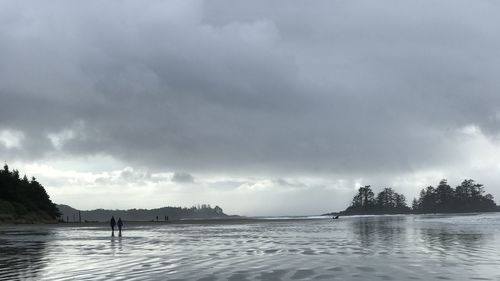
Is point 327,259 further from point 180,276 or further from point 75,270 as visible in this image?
point 75,270

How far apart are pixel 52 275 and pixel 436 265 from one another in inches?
630

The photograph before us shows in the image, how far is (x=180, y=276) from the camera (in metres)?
17.5

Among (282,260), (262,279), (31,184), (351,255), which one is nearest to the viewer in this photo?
(262,279)

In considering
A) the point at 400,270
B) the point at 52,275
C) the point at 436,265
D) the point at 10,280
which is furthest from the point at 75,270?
the point at 436,265

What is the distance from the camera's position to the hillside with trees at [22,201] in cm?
11119

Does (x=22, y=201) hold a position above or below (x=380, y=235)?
above

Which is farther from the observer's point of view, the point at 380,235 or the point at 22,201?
the point at 22,201

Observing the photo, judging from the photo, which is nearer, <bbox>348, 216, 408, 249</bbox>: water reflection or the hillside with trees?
<bbox>348, 216, 408, 249</bbox>: water reflection

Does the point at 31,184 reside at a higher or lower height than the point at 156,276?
higher

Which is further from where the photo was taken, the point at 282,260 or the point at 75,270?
the point at 282,260

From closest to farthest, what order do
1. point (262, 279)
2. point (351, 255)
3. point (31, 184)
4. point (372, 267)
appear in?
1. point (262, 279)
2. point (372, 267)
3. point (351, 255)
4. point (31, 184)

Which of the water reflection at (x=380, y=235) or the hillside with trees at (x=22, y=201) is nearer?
the water reflection at (x=380, y=235)

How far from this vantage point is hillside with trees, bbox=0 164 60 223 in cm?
11119

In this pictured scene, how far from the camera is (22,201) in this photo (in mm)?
127312
